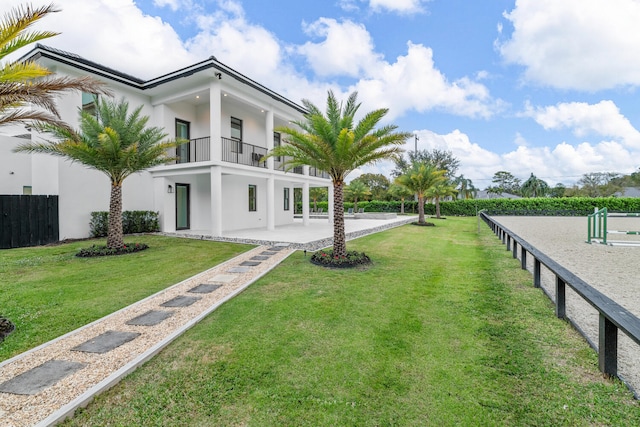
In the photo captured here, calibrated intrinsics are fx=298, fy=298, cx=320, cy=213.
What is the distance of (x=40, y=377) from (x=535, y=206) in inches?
1660

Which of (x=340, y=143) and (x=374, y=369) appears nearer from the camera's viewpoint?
(x=374, y=369)

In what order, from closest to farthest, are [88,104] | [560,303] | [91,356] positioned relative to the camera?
[91,356] < [560,303] < [88,104]

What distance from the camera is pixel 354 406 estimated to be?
2.56m

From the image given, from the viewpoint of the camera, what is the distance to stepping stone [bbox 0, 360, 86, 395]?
9.02 ft

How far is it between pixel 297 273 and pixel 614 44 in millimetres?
19055

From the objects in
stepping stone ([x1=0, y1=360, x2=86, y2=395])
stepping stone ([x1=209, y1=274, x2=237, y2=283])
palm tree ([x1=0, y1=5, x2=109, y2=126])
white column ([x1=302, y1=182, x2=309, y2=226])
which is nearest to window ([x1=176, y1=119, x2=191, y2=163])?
white column ([x1=302, y1=182, x2=309, y2=226])

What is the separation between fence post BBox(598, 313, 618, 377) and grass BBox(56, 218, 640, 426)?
0.39ft

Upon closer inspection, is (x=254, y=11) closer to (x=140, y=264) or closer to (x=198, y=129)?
(x=198, y=129)

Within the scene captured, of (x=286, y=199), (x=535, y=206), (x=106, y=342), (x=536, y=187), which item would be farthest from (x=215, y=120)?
(x=536, y=187)

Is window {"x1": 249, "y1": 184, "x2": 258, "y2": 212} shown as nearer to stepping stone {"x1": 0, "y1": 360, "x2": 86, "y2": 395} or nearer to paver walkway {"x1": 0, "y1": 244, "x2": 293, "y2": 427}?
paver walkway {"x1": 0, "y1": 244, "x2": 293, "y2": 427}

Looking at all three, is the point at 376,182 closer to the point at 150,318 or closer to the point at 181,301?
the point at 181,301

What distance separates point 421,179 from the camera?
21266mm

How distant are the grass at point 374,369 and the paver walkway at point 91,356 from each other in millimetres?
170

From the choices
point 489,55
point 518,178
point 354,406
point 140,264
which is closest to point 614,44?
point 489,55
